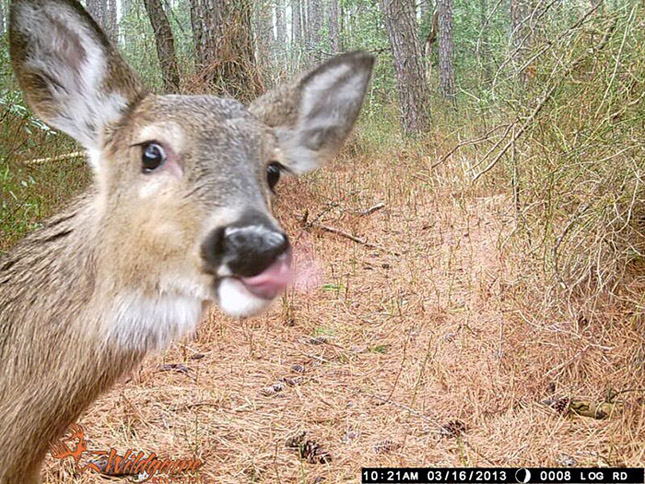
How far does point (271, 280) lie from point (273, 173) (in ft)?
2.17

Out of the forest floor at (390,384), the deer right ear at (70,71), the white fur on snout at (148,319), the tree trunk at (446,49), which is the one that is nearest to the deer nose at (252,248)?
the white fur on snout at (148,319)

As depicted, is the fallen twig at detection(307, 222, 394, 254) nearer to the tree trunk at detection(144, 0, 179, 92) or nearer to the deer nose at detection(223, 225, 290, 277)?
the tree trunk at detection(144, 0, 179, 92)

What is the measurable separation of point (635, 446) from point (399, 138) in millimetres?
7934

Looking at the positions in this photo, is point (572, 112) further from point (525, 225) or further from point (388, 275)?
point (388, 275)

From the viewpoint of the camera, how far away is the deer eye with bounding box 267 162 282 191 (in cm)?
216

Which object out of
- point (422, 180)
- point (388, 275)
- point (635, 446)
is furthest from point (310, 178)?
point (635, 446)

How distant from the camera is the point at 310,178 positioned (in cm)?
763

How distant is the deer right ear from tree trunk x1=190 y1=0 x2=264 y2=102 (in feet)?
15.4

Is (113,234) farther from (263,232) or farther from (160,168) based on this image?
(263,232)

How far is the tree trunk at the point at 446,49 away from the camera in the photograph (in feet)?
50.3

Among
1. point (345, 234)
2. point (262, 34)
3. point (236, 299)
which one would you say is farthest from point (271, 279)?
point (262, 34)

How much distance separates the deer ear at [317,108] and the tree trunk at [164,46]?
4772mm

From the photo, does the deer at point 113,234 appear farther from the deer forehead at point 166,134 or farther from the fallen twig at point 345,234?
the fallen twig at point 345,234

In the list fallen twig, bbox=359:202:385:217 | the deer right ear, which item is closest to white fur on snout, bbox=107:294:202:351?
the deer right ear
